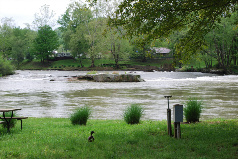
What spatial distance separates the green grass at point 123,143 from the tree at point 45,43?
78.0 metres

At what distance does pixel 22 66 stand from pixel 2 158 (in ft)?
273

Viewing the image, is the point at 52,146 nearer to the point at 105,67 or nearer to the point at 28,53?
the point at 105,67

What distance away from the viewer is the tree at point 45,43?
8356 cm

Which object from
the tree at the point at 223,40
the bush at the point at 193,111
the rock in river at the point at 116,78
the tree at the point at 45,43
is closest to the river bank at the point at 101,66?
the tree at the point at 45,43

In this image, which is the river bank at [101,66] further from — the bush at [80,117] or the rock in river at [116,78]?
the bush at [80,117]

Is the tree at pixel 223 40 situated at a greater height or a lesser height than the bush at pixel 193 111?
greater

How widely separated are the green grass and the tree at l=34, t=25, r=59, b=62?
77983mm

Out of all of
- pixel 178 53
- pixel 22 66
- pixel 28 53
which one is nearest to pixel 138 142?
pixel 178 53

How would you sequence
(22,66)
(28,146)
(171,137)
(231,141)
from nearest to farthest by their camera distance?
(28,146)
(231,141)
(171,137)
(22,66)

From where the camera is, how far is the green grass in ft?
20.0

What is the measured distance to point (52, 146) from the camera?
670 cm

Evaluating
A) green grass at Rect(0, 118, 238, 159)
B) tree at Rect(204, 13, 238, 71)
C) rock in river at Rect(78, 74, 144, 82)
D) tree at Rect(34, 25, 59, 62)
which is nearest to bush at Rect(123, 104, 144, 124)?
green grass at Rect(0, 118, 238, 159)

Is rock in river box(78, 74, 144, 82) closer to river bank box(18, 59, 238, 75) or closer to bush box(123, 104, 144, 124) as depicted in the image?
bush box(123, 104, 144, 124)

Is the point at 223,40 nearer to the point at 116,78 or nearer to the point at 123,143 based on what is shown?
the point at 116,78
